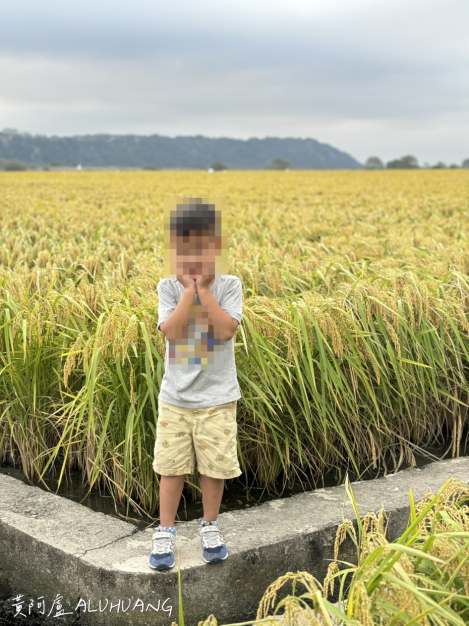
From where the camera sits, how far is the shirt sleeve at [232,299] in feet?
6.91

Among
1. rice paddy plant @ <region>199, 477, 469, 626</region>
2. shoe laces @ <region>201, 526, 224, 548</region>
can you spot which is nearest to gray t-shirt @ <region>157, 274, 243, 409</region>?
shoe laces @ <region>201, 526, 224, 548</region>

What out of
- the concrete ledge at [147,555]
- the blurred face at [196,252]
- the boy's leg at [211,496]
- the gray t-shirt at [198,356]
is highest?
the blurred face at [196,252]

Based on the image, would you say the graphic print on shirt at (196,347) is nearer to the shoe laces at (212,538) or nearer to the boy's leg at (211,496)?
the boy's leg at (211,496)

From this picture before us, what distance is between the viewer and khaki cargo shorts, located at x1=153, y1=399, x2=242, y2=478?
2098 millimetres

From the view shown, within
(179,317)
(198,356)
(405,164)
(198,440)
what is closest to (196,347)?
(198,356)

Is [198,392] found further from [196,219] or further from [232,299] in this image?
[196,219]

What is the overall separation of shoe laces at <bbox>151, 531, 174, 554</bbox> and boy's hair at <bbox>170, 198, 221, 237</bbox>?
93cm

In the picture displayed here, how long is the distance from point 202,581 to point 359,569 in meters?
0.65

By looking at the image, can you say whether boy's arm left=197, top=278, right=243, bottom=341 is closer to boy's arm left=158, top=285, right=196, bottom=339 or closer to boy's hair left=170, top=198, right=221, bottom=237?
boy's arm left=158, top=285, right=196, bottom=339

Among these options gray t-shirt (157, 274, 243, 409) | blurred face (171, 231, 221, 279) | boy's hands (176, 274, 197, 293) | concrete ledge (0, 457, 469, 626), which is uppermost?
blurred face (171, 231, 221, 279)

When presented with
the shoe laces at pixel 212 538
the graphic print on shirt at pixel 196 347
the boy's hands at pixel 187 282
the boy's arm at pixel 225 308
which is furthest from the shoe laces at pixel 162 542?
the boy's hands at pixel 187 282

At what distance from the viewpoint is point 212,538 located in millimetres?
2057

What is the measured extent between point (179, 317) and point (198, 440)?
0.41 meters

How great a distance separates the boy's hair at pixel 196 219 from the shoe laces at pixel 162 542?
0.93m
